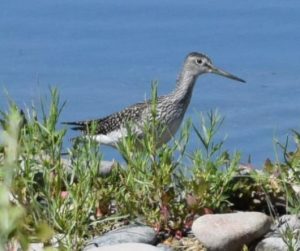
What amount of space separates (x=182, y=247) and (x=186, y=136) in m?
0.48

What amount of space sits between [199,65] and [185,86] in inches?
9.2

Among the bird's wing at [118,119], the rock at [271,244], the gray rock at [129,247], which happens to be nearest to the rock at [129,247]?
the gray rock at [129,247]

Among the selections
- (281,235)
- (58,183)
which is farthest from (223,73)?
(281,235)

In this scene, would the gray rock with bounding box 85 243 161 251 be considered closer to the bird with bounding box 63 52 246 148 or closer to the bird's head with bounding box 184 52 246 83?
the bird with bounding box 63 52 246 148

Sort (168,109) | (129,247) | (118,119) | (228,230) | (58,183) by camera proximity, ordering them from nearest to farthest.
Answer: (129,247) → (228,230) → (58,183) → (118,119) → (168,109)

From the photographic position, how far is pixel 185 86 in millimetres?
8125

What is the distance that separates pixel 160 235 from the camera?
4.15 metres

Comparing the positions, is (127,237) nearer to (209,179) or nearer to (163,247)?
(163,247)

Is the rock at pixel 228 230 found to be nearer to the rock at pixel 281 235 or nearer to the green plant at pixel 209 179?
the rock at pixel 281 235

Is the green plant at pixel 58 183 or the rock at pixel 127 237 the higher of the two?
the green plant at pixel 58 183

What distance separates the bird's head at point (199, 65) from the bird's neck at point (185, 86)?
0.14 ft

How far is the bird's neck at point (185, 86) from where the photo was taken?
26.0ft

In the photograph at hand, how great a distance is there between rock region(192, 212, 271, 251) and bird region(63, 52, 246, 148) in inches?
97.1

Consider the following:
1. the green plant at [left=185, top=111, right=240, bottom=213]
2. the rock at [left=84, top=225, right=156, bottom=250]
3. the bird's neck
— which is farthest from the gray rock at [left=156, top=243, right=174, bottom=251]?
the bird's neck
